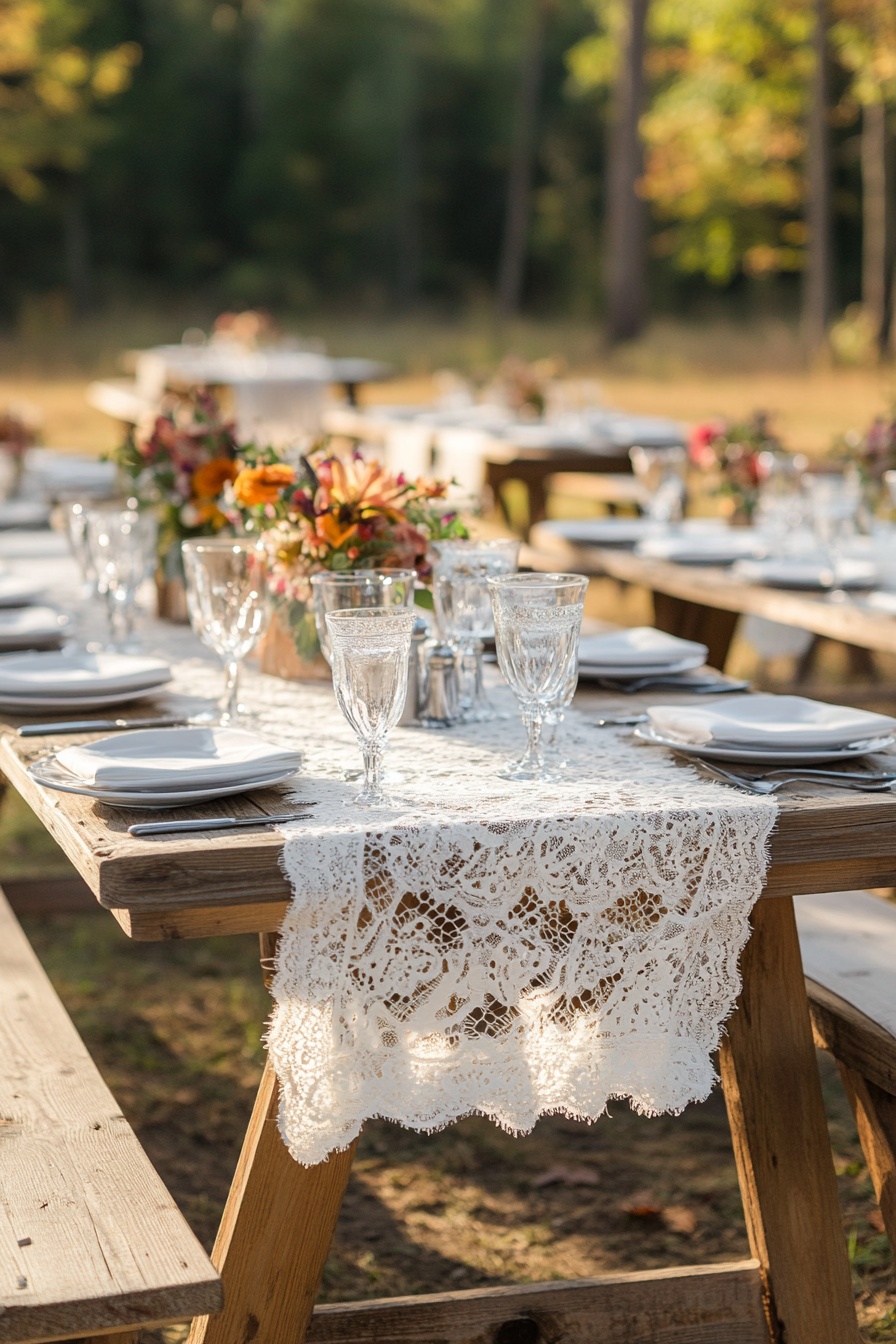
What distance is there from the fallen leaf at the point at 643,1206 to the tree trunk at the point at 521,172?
76.5 feet

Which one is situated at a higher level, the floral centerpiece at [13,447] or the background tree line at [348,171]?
the background tree line at [348,171]

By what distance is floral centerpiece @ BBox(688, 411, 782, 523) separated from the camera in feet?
12.3

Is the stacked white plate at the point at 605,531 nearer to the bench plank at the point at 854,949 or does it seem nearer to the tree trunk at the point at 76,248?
Answer: the bench plank at the point at 854,949

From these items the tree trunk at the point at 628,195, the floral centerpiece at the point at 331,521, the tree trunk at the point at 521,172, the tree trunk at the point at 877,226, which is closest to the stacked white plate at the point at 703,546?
the floral centerpiece at the point at 331,521

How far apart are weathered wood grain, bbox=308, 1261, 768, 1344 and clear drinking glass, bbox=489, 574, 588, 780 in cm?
59

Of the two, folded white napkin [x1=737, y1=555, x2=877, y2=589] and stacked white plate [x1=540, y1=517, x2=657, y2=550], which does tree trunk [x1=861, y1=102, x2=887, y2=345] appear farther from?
folded white napkin [x1=737, y1=555, x2=877, y2=589]

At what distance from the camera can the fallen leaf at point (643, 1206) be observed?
244 centimetres

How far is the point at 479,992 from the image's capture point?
147cm

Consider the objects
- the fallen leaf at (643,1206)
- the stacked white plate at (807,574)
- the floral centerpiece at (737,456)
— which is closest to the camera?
the fallen leaf at (643,1206)

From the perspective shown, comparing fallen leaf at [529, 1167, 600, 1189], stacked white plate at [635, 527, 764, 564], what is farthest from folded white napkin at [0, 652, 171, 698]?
stacked white plate at [635, 527, 764, 564]

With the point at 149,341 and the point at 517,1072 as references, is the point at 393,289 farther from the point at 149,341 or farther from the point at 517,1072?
the point at 517,1072

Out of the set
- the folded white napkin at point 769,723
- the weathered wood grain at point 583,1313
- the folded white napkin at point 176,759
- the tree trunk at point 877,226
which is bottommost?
the weathered wood grain at point 583,1313

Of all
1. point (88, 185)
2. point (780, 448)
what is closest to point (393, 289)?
point (88, 185)

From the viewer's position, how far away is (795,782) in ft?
5.32
